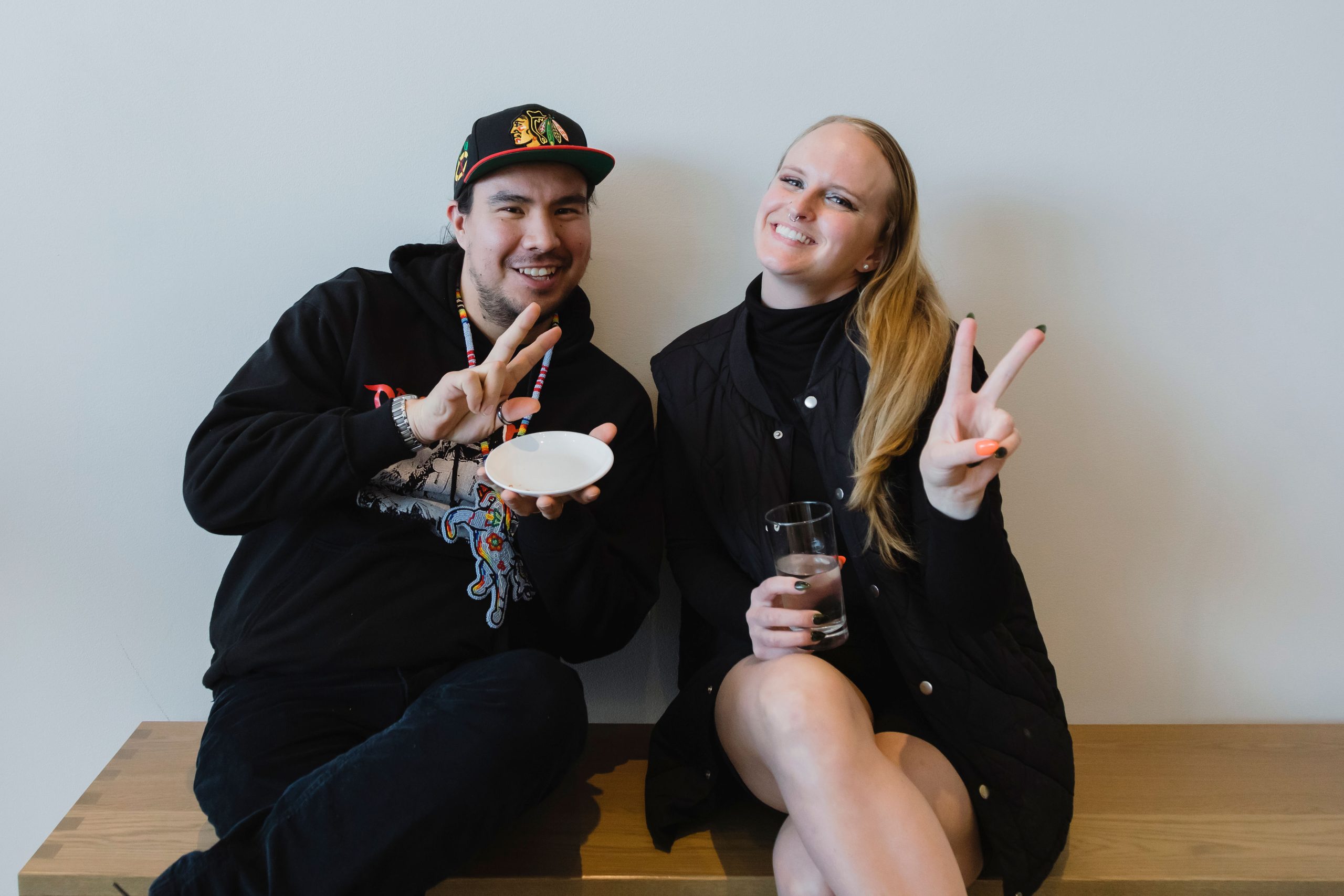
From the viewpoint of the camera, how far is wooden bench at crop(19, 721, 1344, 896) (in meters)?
1.54

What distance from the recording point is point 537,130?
166 centimetres

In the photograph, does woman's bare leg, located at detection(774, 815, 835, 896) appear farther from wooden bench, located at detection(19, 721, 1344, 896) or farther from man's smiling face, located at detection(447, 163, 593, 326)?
man's smiling face, located at detection(447, 163, 593, 326)

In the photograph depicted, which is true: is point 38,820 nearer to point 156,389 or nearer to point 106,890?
point 106,890

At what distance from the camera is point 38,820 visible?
2080 millimetres

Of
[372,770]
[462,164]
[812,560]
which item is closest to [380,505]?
[372,770]

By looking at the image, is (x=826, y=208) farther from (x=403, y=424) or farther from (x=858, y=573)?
(x=403, y=424)

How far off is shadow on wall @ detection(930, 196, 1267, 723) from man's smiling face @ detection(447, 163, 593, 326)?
733 millimetres

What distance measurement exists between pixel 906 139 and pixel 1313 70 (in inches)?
30.5

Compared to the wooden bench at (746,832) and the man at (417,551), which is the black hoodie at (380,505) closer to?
the man at (417,551)

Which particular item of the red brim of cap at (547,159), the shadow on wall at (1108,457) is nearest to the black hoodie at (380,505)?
the red brim of cap at (547,159)

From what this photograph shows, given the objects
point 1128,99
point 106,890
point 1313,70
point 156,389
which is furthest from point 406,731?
point 1313,70

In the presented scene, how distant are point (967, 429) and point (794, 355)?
47 centimetres

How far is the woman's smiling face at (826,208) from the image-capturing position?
1594 millimetres

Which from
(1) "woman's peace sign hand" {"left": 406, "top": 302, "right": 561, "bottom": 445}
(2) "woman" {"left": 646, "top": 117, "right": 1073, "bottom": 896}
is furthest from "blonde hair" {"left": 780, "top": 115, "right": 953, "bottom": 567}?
(1) "woman's peace sign hand" {"left": 406, "top": 302, "right": 561, "bottom": 445}
